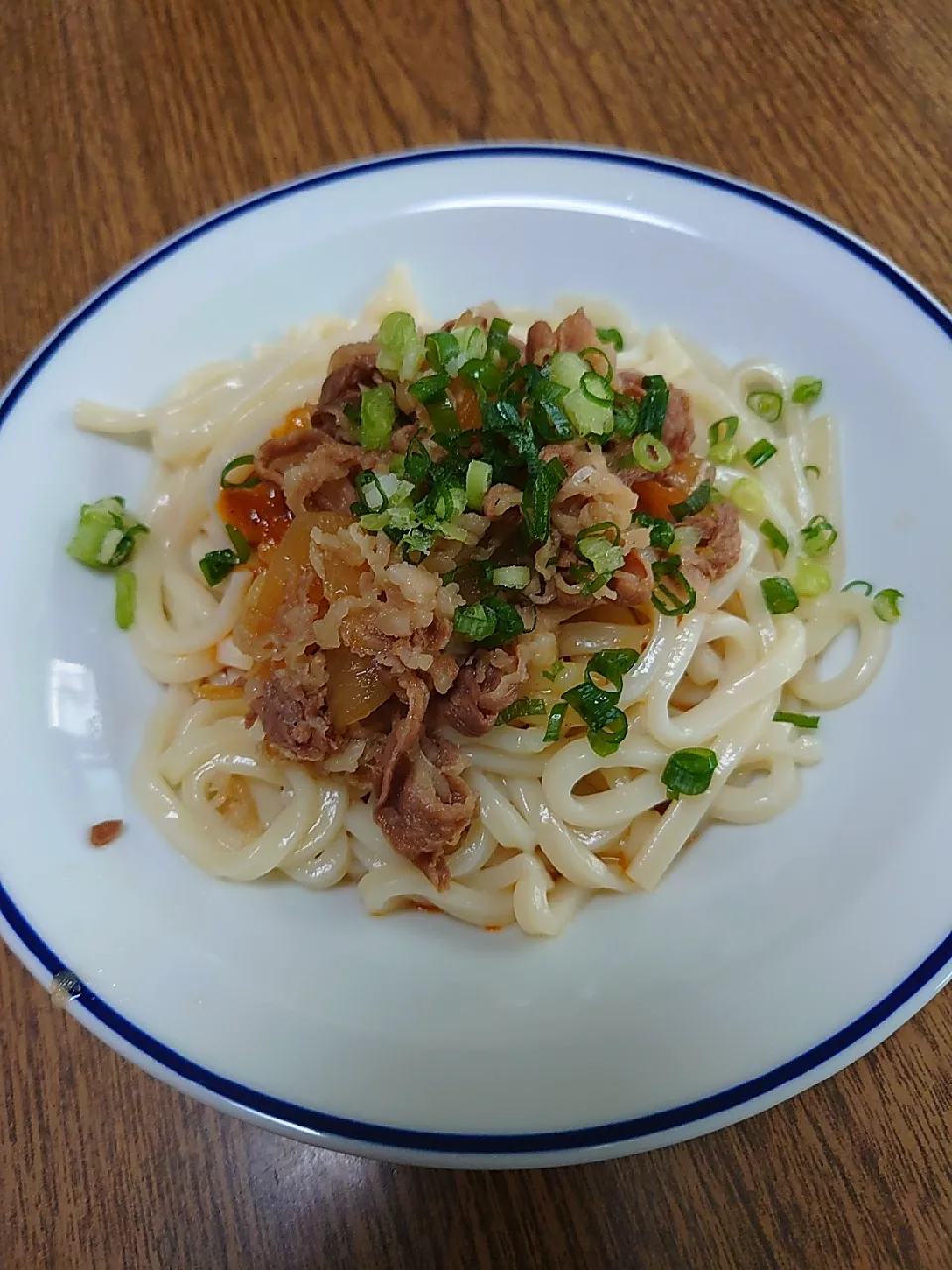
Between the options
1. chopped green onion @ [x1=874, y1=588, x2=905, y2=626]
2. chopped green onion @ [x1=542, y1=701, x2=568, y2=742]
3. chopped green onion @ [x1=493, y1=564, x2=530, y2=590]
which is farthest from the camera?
chopped green onion @ [x1=874, y1=588, x2=905, y2=626]

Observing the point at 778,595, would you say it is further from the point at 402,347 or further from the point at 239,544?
the point at 239,544

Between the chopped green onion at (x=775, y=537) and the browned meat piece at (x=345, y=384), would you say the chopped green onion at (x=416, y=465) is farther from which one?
the chopped green onion at (x=775, y=537)

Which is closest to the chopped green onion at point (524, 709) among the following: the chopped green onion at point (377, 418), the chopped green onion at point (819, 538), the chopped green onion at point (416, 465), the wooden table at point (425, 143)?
the chopped green onion at point (416, 465)

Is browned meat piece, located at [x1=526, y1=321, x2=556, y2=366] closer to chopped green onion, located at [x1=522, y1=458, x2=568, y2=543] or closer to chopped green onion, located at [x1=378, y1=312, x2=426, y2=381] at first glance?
chopped green onion, located at [x1=378, y1=312, x2=426, y2=381]

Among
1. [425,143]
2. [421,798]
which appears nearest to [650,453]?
[421,798]

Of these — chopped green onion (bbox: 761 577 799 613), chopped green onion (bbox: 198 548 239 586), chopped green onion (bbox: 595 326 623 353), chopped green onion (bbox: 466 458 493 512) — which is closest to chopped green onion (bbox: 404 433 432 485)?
chopped green onion (bbox: 466 458 493 512)
